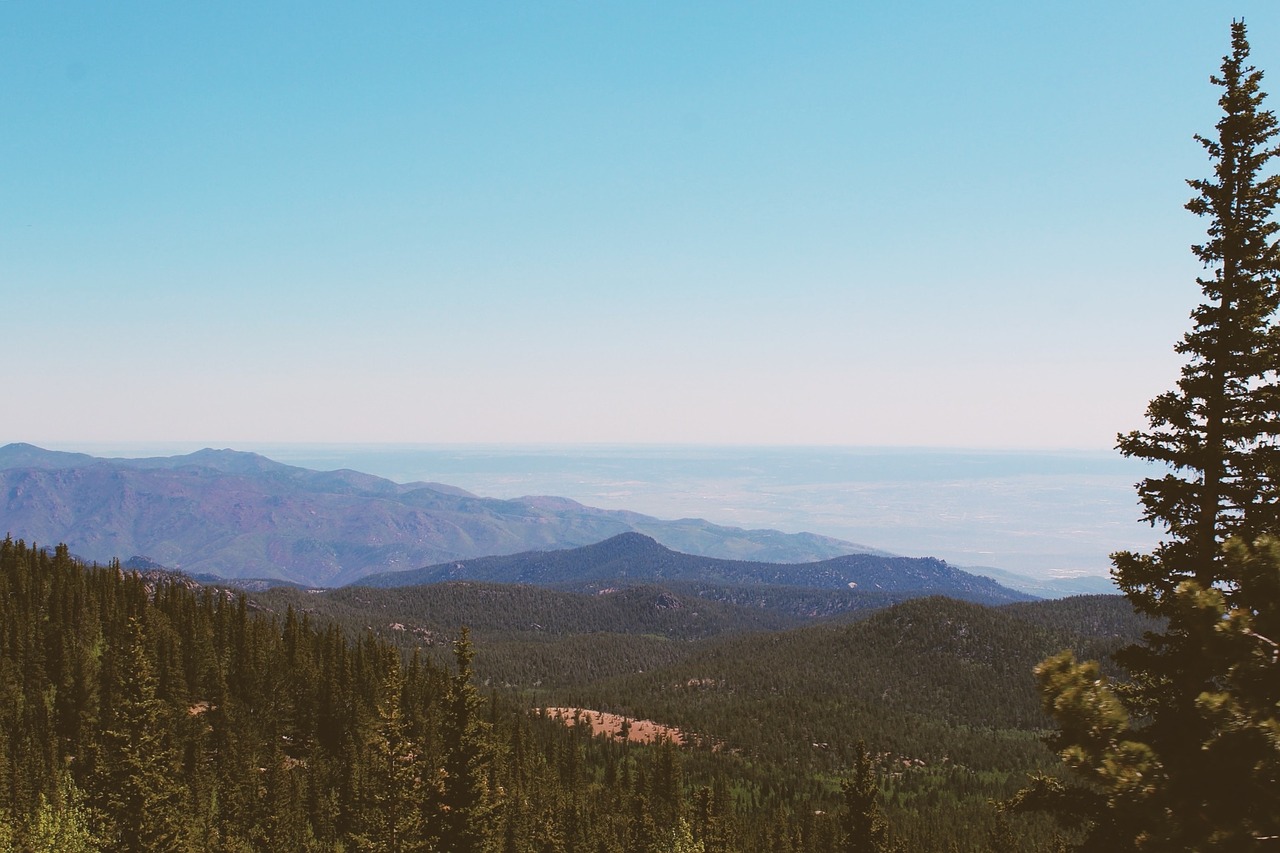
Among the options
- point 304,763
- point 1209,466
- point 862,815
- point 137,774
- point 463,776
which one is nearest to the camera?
point 1209,466

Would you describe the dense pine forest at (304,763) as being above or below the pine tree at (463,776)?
below

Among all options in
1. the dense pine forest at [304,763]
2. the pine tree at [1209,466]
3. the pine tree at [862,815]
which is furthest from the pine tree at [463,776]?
the pine tree at [1209,466]

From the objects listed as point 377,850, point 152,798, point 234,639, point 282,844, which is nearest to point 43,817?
point 282,844

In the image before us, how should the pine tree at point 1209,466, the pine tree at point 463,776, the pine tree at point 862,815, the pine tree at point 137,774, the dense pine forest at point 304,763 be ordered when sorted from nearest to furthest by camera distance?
the pine tree at point 1209,466
the pine tree at point 463,776
the pine tree at point 862,815
the dense pine forest at point 304,763
the pine tree at point 137,774

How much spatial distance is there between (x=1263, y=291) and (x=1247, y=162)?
10.3 feet

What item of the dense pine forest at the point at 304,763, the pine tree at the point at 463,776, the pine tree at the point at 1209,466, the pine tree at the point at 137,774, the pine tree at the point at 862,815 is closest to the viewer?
the pine tree at the point at 1209,466

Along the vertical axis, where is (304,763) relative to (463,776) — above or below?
below

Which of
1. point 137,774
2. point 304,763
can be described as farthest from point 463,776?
point 304,763

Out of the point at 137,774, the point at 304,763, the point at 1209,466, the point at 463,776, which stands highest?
the point at 1209,466

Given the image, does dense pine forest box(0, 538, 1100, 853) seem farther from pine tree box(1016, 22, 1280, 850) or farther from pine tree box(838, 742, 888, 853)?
pine tree box(1016, 22, 1280, 850)

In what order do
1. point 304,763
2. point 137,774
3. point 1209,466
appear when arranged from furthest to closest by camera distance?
point 304,763 → point 137,774 → point 1209,466

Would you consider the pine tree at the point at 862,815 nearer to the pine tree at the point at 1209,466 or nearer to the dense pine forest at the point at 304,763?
the dense pine forest at the point at 304,763

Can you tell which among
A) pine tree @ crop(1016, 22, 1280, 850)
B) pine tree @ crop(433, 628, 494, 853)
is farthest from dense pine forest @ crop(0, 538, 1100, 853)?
pine tree @ crop(1016, 22, 1280, 850)

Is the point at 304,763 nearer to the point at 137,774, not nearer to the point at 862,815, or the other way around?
the point at 137,774
